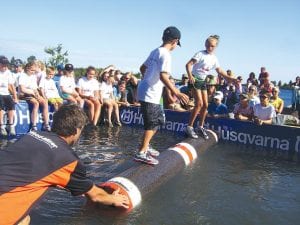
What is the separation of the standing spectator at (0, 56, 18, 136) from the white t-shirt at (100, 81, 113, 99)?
3.41 m

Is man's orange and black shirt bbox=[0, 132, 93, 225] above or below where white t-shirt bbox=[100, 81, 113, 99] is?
below

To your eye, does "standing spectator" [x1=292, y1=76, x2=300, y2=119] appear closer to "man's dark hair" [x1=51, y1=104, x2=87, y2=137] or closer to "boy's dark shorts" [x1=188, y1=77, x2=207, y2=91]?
"boy's dark shorts" [x1=188, y1=77, x2=207, y2=91]

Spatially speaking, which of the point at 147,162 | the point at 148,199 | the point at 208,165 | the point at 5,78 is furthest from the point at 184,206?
the point at 5,78

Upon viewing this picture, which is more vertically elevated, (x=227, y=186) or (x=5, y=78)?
(x=5, y=78)

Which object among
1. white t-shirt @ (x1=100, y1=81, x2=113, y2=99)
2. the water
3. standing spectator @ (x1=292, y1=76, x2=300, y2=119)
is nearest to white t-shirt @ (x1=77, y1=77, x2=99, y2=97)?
white t-shirt @ (x1=100, y1=81, x2=113, y2=99)

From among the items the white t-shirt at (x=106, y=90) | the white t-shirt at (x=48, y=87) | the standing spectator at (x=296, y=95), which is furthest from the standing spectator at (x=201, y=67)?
the standing spectator at (x=296, y=95)

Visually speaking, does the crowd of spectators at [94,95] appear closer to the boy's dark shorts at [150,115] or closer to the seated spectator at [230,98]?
the seated spectator at [230,98]

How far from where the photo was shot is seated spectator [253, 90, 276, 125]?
1067 cm

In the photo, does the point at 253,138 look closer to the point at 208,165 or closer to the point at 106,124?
the point at 208,165

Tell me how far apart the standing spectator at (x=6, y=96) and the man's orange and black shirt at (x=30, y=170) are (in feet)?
23.2

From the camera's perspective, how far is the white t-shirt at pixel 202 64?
7.87 m

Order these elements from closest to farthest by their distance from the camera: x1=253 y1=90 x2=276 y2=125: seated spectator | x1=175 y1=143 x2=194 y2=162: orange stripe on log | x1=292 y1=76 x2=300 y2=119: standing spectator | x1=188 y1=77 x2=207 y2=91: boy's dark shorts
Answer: x1=175 y1=143 x2=194 y2=162: orange stripe on log < x1=188 y1=77 x2=207 y2=91: boy's dark shorts < x1=253 y1=90 x2=276 y2=125: seated spectator < x1=292 y1=76 x2=300 y2=119: standing spectator

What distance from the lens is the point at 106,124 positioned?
13109 millimetres

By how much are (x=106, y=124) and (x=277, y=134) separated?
527cm
